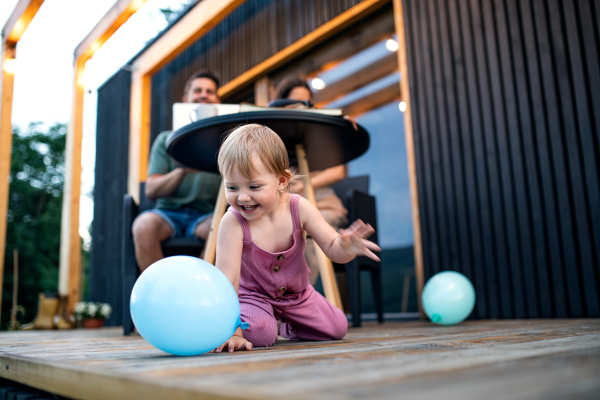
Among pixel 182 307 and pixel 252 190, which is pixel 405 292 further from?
pixel 182 307

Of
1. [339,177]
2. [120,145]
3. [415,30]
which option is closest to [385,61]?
[415,30]

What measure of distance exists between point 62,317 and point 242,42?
3.02 metres

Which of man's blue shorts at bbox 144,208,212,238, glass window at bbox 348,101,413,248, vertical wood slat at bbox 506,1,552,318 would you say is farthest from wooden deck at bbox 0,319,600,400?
glass window at bbox 348,101,413,248

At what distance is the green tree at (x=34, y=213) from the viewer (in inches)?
523

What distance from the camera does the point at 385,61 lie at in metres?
3.69

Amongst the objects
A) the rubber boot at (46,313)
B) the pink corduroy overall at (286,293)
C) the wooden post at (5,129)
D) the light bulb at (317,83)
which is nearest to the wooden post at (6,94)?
the wooden post at (5,129)

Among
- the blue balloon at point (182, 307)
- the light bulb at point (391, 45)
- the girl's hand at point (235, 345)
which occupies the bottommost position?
the girl's hand at point (235, 345)

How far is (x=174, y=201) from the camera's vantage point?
2492 millimetres

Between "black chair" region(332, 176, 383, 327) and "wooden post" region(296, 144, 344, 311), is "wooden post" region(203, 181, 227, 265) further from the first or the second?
"black chair" region(332, 176, 383, 327)

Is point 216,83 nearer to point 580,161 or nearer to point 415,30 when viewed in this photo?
point 415,30

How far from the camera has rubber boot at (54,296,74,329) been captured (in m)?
3.72

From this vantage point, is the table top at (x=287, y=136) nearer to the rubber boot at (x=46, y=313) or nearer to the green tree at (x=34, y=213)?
the rubber boot at (x=46, y=313)

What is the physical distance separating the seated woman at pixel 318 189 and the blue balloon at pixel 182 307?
133 centimetres

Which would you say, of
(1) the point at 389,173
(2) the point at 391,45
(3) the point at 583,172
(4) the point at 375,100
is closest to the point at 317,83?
(4) the point at 375,100
